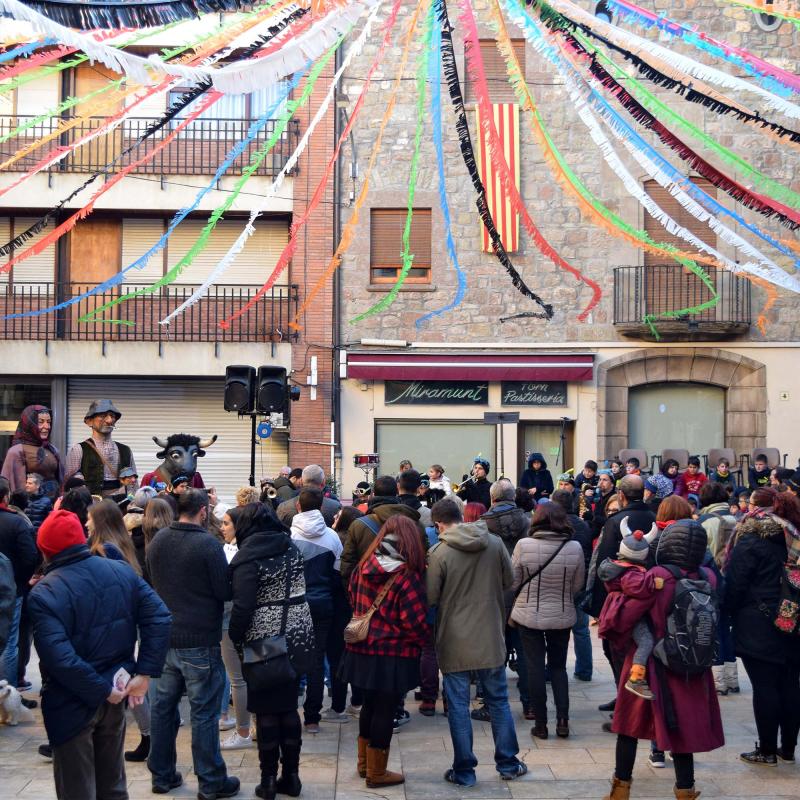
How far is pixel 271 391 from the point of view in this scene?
42.9 ft

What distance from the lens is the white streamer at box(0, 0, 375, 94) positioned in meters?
5.48

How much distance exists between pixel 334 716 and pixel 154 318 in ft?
45.8

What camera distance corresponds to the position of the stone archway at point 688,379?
20.6 metres

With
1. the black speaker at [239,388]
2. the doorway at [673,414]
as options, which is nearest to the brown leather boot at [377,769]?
the black speaker at [239,388]

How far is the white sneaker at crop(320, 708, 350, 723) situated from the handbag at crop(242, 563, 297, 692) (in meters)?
2.21

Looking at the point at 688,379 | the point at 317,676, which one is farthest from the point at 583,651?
the point at 688,379

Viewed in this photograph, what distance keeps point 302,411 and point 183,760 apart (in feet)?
44.3

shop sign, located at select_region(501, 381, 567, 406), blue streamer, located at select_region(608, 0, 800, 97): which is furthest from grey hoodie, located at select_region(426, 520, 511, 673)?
shop sign, located at select_region(501, 381, 567, 406)

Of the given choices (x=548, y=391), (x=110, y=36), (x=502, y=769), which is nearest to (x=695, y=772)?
(x=502, y=769)

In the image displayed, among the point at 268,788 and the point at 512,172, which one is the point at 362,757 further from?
the point at 512,172

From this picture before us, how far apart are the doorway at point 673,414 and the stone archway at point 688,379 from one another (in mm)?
241

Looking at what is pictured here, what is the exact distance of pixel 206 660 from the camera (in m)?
6.70

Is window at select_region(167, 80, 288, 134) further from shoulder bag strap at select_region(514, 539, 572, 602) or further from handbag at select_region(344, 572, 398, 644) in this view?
handbag at select_region(344, 572, 398, 644)

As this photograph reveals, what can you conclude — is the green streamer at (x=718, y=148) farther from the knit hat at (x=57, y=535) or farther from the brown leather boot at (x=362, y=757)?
the knit hat at (x=57, y=535)
